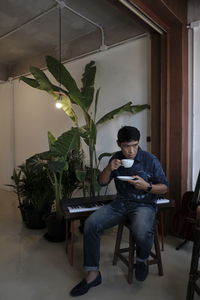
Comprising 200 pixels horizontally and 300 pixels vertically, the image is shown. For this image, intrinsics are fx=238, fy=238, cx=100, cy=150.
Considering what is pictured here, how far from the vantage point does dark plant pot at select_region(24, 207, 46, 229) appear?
312 centimetres

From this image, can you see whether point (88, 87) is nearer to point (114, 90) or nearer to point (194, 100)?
point (114, 90)

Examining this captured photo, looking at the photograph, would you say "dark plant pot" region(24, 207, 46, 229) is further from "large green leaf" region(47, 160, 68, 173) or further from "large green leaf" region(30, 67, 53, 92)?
"large green leaf" region(30, 67, 53, 92)

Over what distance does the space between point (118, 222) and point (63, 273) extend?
26.5 inches

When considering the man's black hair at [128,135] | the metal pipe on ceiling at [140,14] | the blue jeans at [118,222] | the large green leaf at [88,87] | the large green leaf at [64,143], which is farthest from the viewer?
the large green leaf at [88,87]

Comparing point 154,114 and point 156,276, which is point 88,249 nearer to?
point 156,276

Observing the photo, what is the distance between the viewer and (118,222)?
199 centimetres

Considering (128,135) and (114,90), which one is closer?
(128,135)

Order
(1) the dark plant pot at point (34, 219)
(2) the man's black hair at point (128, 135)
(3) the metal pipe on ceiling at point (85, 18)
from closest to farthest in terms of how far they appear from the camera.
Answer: (2) the man's black hair at point (128, 135), (3) the metal pipe on ceiling at point (85, 18), (1) the dark plant pot at point (34, 219)

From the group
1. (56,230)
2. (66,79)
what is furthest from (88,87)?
(56,230)

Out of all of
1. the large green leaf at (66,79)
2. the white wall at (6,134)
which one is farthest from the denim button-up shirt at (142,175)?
the white wall at (6,134)

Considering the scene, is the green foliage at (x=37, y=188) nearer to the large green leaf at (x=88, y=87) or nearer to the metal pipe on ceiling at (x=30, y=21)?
the large green leaf at (x=88, y=87)

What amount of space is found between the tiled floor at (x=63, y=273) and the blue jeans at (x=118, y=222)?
0.26m

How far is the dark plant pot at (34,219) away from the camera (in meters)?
3.12

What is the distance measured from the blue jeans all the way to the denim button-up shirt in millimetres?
58
